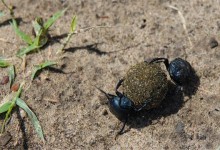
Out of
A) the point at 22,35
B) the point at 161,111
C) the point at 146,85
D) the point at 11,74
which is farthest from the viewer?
the point at 22,35

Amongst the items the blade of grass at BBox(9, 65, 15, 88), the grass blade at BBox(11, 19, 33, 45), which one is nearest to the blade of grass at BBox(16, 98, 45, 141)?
the blade of grass at BBox(9, 65, 15, 88)

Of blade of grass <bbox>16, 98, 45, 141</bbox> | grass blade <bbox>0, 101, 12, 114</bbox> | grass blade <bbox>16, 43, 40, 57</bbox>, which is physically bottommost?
blade of grass <bbox>16, 98, 45, 141</bbox>

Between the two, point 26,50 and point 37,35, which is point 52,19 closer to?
point 37,35

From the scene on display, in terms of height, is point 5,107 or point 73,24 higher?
point 73,24

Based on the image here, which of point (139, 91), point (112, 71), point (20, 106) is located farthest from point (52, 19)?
point (139, 91)

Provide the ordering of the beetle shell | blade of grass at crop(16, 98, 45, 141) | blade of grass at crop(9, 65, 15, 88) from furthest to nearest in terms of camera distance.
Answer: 1. blade of grass at crop(9, 65, 15, 88)
2. blade of grass at crop(16, 98, 45, 141)
3. the beetle shell

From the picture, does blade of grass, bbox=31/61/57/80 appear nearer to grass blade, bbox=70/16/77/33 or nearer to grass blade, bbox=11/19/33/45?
grass blade, bbox=11/19/33/45
